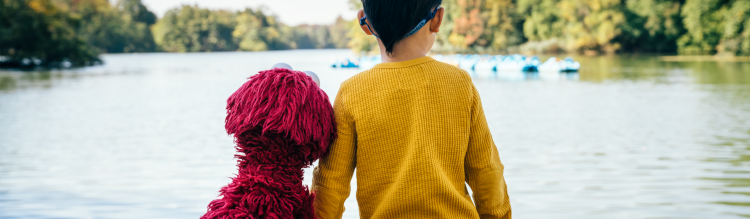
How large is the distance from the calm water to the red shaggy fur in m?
2.81

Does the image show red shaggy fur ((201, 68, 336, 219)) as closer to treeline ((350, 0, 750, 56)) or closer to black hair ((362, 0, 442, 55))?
black hair ((362, 0, 442, 55))

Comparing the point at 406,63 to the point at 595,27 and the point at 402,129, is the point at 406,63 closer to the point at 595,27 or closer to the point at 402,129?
the point at 402,129

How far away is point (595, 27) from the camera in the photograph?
35.6 meters

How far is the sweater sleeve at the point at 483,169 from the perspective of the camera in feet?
3.56

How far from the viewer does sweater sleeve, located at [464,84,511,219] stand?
3.56 ft

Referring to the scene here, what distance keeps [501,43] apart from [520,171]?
129 ft

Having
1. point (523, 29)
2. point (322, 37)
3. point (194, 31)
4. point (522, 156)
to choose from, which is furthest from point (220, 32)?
point (522, 156)

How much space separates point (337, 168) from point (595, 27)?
123 feet

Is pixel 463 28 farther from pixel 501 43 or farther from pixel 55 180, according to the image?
pixel 55 180

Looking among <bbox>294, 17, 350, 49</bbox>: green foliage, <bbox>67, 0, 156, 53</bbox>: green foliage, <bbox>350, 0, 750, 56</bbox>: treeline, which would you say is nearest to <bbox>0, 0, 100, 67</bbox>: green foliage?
<bbox>350, 0, 750, 56</bbox>: treeline

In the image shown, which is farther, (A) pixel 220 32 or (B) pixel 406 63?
(A) pixel 220 32

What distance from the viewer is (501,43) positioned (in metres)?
42.8

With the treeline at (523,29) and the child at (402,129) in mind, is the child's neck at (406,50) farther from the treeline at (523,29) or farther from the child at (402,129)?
the treeline at (523,29)

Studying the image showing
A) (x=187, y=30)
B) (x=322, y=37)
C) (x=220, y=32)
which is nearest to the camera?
(x=187, y=30)
